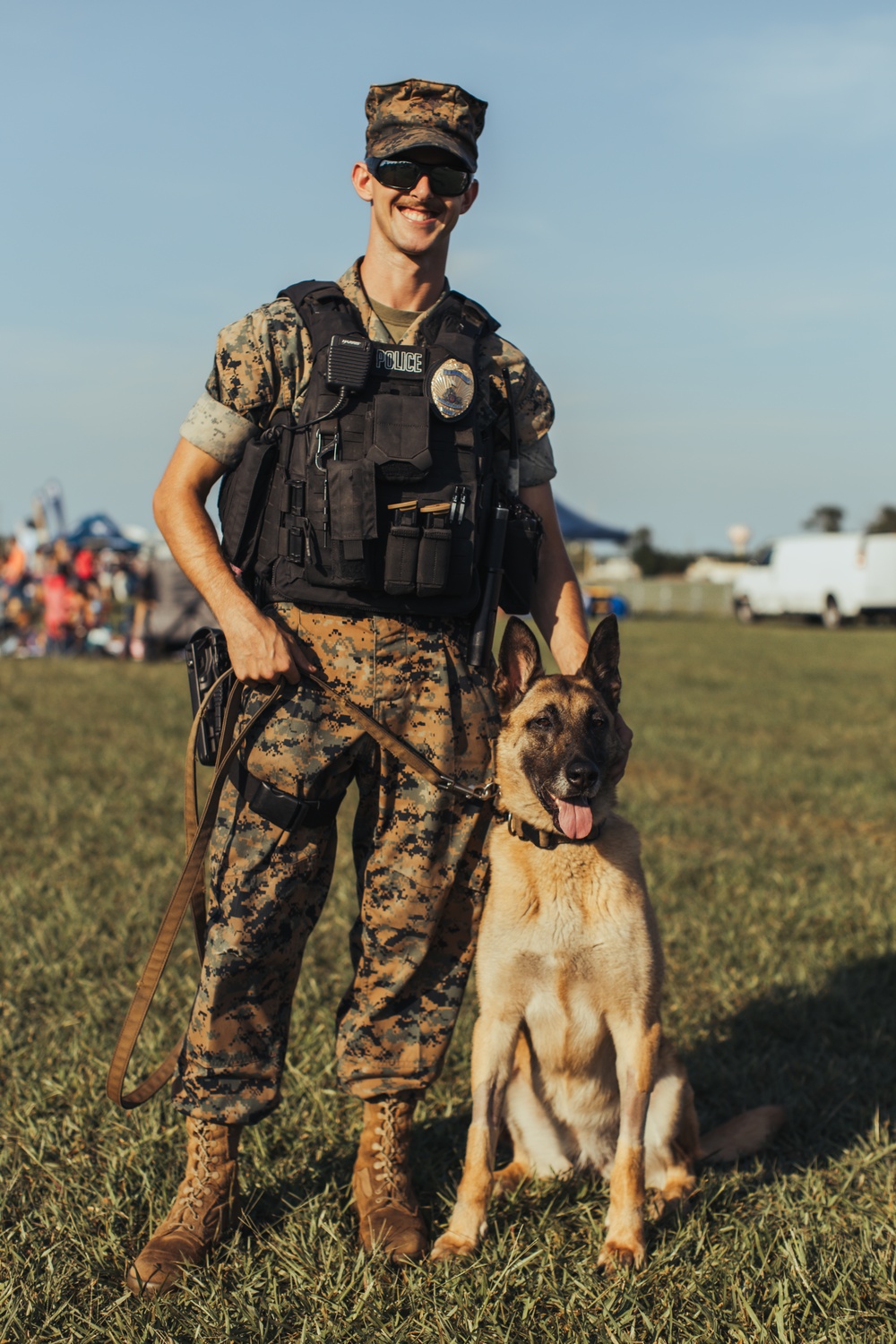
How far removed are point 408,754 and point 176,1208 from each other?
1.21 meters

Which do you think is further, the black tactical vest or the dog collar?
the dog collar

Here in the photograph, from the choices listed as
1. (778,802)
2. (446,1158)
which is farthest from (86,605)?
(446,1158)

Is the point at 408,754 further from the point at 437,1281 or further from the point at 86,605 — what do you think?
the point at 86,605

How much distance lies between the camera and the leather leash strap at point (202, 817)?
2773 millimetres

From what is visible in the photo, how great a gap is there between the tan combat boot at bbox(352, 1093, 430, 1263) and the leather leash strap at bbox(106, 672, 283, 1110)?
533mm

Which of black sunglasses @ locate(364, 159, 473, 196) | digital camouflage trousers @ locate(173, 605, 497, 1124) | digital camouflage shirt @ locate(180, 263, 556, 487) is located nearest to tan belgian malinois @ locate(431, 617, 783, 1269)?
digital camouflage trousers @ locate(173, 605, 497, 1124)

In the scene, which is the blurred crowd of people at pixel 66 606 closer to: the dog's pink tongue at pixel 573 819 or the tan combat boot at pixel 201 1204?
the tan combat boot at pixel 201 1204

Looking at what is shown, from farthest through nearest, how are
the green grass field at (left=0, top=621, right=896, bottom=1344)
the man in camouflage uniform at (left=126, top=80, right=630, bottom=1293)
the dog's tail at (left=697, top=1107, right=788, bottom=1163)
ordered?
the dog's tail at (left=697, top=1107, right=788, bottom=1163) → the man in camouflage uniform at (left=126, top=80, right=630, bottom=1293) → the green grass field at (left=0, top=621, right=896, bottom=1344)

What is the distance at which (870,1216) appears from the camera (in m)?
2.94

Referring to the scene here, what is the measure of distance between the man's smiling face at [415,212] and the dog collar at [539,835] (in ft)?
4.63

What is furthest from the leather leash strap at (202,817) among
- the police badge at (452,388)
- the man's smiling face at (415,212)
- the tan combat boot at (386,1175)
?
the man's smiling face at (415,212)

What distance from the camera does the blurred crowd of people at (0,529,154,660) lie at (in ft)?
58.5

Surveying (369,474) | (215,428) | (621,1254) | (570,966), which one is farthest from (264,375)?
(621,1254)

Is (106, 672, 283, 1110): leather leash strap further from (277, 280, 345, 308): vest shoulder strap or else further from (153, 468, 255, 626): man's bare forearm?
(277, 280, 345, 308): vest shoulder strap
